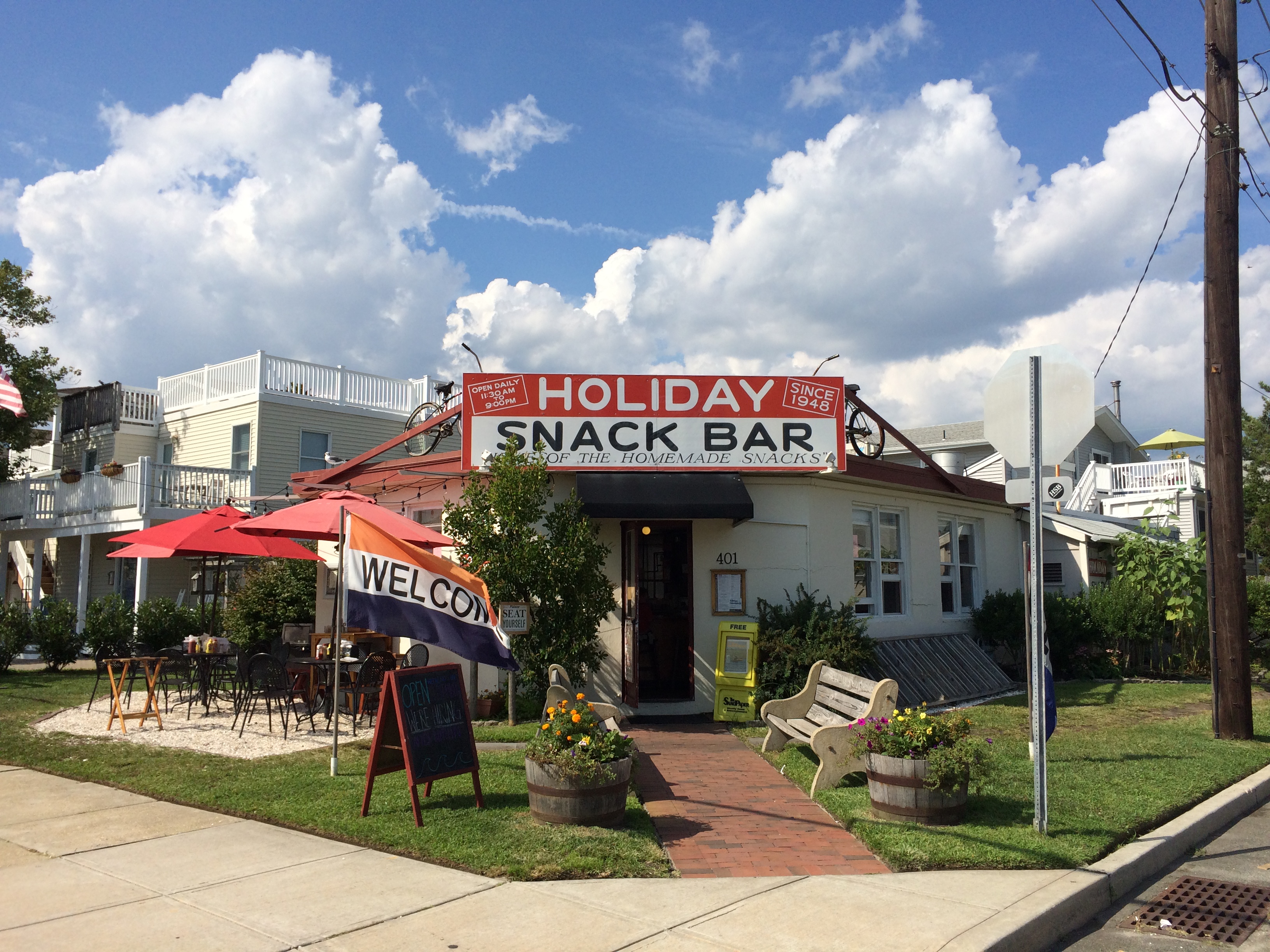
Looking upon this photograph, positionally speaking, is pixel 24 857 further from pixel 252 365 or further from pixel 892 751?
pixel 252 365

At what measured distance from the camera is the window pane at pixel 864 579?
13.2 metres

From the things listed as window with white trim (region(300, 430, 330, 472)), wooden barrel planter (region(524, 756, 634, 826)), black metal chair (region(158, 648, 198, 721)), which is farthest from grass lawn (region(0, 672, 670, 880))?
window with white trim (region(300, 430, 330, 472))

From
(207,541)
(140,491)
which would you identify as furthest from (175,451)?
(207,541)

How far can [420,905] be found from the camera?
4.93m

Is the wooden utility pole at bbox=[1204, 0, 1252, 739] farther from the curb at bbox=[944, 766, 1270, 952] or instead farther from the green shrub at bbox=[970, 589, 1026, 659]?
the green shrub at bbox=[970, 589, 1026, 659]

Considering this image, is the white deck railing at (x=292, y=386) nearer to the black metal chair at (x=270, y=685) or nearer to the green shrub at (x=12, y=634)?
the green shrub at (x=12, y=634)

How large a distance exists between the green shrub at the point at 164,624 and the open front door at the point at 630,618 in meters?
10.3

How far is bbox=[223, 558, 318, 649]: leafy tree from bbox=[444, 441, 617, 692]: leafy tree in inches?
280

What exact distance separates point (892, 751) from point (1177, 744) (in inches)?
186

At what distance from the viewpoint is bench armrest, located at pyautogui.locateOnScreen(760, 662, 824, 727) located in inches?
Answer: 362

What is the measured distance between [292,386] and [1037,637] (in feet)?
72.2

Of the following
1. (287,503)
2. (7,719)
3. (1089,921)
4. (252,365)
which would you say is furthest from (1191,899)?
(252,365)

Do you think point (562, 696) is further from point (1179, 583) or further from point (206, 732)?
point (1179, 583)

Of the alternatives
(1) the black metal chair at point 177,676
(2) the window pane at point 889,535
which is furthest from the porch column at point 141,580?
(2) the window pane at point 889,535
